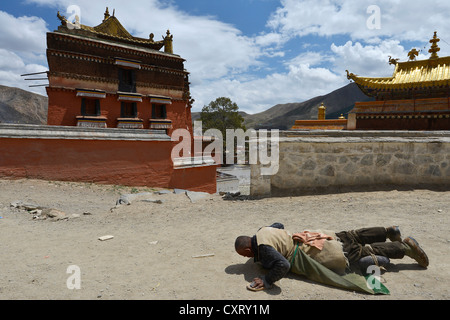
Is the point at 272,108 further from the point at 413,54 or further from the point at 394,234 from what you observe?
the point at 394,234

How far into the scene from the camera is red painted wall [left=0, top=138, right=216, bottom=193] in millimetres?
7531

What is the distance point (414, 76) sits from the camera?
11203 millimetres

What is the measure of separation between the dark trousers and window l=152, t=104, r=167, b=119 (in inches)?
643

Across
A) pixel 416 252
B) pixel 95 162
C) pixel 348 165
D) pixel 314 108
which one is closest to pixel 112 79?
pixel 95 162

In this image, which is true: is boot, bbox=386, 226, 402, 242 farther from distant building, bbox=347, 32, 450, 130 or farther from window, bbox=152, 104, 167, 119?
window, bbox=152, 104, 167, 119

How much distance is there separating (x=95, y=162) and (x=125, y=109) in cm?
871

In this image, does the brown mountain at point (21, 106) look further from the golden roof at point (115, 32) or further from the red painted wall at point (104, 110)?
the red painted wall at point (104, 110)

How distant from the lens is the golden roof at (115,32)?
16219 mm

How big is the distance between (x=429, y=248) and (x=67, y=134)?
929cm

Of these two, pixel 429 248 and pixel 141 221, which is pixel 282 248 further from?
pixel 141 221

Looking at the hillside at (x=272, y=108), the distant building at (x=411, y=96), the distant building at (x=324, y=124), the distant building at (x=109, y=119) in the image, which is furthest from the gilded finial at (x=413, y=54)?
the hillside at (x=272, y=108)

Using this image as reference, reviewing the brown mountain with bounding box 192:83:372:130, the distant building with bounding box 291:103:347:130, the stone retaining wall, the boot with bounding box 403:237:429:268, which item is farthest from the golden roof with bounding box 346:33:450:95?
the brown mountain with bounding box 192:83:372:130
